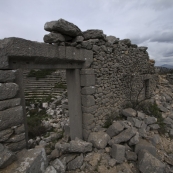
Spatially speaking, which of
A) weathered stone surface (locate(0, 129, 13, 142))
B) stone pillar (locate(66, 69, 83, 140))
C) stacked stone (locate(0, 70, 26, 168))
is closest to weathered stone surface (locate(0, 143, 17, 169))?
stacked stone (locate(0, 70, 26, 168))

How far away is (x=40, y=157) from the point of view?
6.86 feet

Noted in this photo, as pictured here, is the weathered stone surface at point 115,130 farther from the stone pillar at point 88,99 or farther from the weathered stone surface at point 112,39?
the weathered stone surface at point 112,39

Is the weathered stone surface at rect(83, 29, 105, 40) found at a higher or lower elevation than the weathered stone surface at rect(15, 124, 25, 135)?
higher

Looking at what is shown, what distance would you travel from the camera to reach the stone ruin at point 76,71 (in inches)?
83.2

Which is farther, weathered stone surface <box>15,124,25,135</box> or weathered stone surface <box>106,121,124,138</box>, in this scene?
weathered stone surface <box>106,121,124,138</box>

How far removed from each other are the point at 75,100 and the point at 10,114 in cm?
199

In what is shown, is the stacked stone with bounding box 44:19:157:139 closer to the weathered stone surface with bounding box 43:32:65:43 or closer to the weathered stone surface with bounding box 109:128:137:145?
the weathered stone surface with bounding box 43:32:65:43

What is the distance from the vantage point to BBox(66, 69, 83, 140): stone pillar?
12.3ft

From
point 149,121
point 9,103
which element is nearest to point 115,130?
point 149,121

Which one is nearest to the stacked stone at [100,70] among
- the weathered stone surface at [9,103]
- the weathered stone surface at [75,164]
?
the weathered stone surface at [75,164]

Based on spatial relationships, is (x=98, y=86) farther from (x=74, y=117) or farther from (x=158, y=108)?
(x=158, y=108)

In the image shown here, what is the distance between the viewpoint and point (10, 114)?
2092 millimetres

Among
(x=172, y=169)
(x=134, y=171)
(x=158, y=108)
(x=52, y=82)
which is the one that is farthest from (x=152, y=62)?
(x=52, y=82)

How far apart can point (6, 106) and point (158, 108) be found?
631 centimetres
